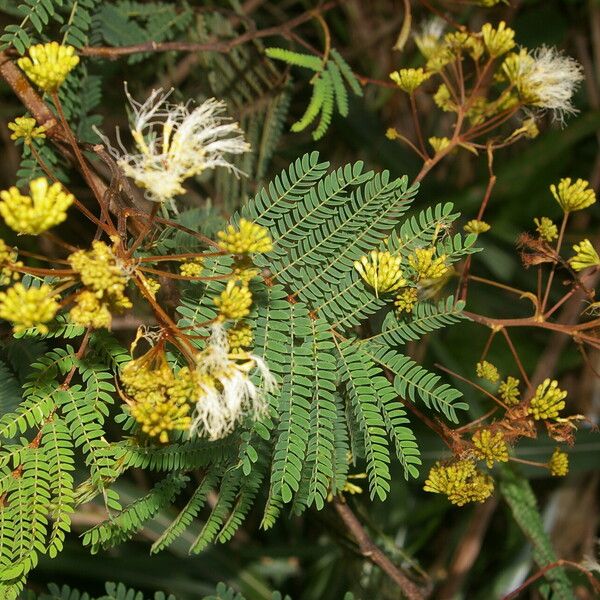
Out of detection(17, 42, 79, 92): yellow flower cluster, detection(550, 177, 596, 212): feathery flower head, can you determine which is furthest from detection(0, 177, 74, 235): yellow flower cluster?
detection(550, 177, 596, 212): feathery flower head

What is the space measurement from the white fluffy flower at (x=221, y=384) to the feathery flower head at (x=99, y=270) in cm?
13

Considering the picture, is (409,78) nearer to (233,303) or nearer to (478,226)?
(478,226)

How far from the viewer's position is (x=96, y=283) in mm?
780

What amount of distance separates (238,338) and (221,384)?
0.21 feet

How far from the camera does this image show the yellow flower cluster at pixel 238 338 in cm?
89

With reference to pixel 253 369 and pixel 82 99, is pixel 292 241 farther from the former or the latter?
pixel 82 99

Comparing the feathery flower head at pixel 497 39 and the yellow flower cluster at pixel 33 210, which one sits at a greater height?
the feathery flower head at pixel 497 39

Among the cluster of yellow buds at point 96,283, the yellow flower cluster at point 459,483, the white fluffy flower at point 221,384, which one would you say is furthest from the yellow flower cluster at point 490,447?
the cluster of yellow buds at point 96,283

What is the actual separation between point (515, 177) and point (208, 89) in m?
1.05

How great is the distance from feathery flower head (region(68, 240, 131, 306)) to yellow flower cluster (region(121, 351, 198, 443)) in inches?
3.8

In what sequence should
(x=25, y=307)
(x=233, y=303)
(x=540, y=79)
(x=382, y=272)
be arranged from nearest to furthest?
(x=25, y=307)
(x=233, y=303)
(x=382, y=272)
(x=540, y=79)

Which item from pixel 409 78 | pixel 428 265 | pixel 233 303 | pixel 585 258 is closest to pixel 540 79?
pixel 409 78

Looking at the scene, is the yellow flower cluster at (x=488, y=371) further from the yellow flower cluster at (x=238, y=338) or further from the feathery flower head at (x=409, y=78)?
the feathery flower head at (x=409, y=78)

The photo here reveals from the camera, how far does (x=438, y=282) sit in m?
1.18
